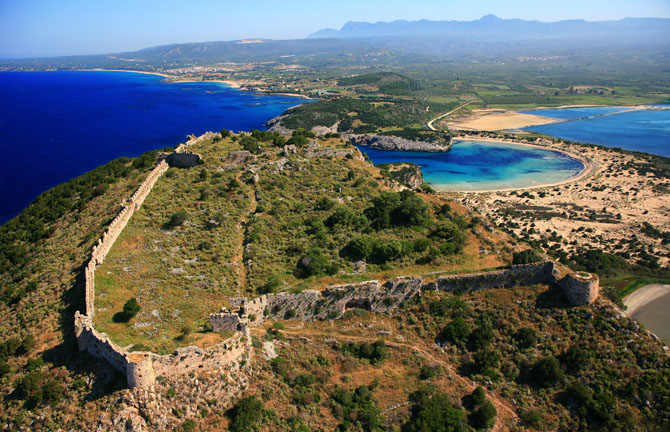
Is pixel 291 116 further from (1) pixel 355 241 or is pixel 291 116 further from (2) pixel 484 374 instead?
(2) pixel 484 374

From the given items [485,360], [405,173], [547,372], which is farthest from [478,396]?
[405,173]

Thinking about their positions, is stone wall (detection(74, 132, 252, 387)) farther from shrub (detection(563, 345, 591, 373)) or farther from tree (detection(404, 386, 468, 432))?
shrub (detection(563, 345, 591, 373))

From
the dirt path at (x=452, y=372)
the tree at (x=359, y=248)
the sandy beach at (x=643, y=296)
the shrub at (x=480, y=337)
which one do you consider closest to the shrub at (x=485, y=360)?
the shrub at (x=480, y=337)

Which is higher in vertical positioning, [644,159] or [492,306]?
[492,306]

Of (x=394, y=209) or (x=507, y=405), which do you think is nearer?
(x=507, y=405)

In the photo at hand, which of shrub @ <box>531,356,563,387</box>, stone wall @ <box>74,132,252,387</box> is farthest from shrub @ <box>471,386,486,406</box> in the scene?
stone wall @ <box>74,132,252,387</box>

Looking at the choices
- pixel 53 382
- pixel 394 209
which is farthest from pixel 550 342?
pixel 53 382

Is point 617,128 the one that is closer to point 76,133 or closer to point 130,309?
point 130,309
